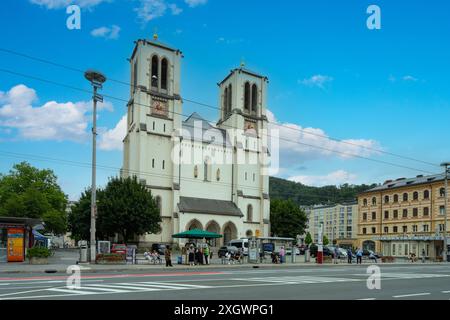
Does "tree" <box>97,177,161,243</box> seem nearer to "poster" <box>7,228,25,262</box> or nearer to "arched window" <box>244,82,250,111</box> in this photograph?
"poster" <box>7,228,25,262</box>

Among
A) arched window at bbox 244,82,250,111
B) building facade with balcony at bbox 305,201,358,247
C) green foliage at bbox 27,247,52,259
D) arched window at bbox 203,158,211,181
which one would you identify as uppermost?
arched window at bbox 244,82,250,111

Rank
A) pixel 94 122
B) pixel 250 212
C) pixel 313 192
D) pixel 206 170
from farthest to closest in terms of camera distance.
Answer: pixel 313 192 → pixel 250 212 → pixel 206 170 → pixel 94 122

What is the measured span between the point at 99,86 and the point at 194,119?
50.0 m

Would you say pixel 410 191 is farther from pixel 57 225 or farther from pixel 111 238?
pixel 57 225

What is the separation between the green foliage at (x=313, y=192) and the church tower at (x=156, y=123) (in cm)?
4249

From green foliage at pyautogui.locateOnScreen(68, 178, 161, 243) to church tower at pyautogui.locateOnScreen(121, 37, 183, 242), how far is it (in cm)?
555

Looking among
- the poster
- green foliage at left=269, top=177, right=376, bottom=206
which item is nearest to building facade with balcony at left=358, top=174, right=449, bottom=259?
green foliage at left=269, top=177, right=376, bottom=206

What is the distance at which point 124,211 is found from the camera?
2243 inches

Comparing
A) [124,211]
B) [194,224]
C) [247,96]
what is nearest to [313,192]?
[247,96]

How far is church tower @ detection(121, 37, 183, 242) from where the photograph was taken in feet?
219

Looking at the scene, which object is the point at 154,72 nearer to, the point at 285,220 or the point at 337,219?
the point at 285,220

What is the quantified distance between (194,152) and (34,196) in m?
23.9
